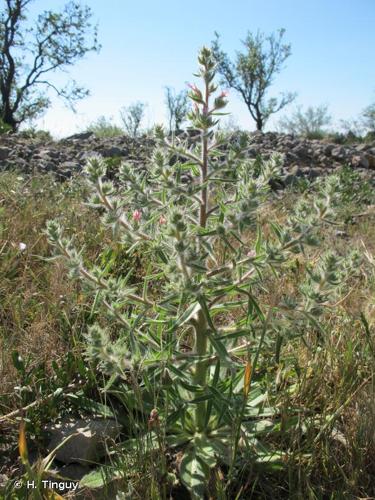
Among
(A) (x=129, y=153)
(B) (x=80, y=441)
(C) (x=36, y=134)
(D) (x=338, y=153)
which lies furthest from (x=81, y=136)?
(B) (x=80, y=441)

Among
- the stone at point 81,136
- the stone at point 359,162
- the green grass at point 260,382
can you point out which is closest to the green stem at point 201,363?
the green grass at point 260,382

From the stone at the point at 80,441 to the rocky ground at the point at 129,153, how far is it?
468 cm

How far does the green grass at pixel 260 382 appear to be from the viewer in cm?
182

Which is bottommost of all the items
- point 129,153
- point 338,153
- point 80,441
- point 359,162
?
point 80,441

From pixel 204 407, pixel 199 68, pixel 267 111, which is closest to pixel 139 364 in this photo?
pixel 204 407

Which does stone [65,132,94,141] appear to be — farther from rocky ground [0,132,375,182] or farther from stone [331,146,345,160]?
stone [331,146,345,160]

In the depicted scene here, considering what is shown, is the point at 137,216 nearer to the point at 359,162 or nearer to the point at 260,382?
the point at 260,382

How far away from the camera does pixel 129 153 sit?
8.31 meters

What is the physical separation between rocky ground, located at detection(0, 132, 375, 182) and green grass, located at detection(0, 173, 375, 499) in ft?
12.6

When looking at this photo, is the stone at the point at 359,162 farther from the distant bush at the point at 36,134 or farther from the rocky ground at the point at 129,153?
the distant bush at the point at 36,134

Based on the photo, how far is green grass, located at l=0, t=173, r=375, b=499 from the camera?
1818mm

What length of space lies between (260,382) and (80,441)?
2.62 feet

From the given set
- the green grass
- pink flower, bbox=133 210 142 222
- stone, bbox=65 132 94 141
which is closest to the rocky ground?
stone, bbox=65 132 94 141

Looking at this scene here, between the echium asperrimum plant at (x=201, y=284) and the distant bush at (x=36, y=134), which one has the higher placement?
the distant bush at (x=36, y=134)
